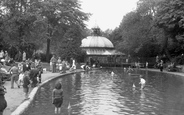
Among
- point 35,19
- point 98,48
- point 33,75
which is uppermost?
point 35,19

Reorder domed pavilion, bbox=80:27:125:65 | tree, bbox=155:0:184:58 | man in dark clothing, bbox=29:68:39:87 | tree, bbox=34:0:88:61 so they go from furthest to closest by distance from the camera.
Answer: domed pavilion, bbox=80:27:125:65 → tree, bbox=34:0:88:61 → tree, bbox=155:0:184:58 → man in dark clothing, bbox=29:68:39:87

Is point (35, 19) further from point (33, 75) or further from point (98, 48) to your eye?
point (98, 48)

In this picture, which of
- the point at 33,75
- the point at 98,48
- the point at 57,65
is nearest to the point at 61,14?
the point at 57,65

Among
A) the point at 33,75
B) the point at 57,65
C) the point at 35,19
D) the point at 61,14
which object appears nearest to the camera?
the point at 33,75

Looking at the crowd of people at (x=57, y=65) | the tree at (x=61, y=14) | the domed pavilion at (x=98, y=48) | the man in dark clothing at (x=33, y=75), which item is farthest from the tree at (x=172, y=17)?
the domed pavilion at (x=98, y=48)

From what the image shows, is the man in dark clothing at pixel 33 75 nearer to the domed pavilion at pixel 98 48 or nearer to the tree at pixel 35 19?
the tree at pixel 35 19

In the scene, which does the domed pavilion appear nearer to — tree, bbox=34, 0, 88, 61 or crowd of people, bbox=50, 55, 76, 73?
tree, bbox=34, 0, 88, 61

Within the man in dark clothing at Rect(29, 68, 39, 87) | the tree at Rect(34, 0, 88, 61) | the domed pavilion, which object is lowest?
the man in dark clothing at Rect(29, 68, 39, 87)

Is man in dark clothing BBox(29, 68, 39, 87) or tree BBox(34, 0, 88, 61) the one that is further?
tree BBox(34, 0, 88, 61)

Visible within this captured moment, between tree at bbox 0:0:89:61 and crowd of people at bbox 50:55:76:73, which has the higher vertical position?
tree at bbox 0:0:89:61

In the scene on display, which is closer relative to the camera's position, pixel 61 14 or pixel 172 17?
pixel 172 17

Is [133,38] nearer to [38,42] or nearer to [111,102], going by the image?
[38,42]

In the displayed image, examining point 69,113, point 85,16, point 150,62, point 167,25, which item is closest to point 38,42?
point 85,16

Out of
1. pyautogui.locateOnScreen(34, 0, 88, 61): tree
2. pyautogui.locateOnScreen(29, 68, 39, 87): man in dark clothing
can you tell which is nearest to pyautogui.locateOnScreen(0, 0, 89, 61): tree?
pyautogui.locateOnScreen(34, 0, 88, 61): tree
